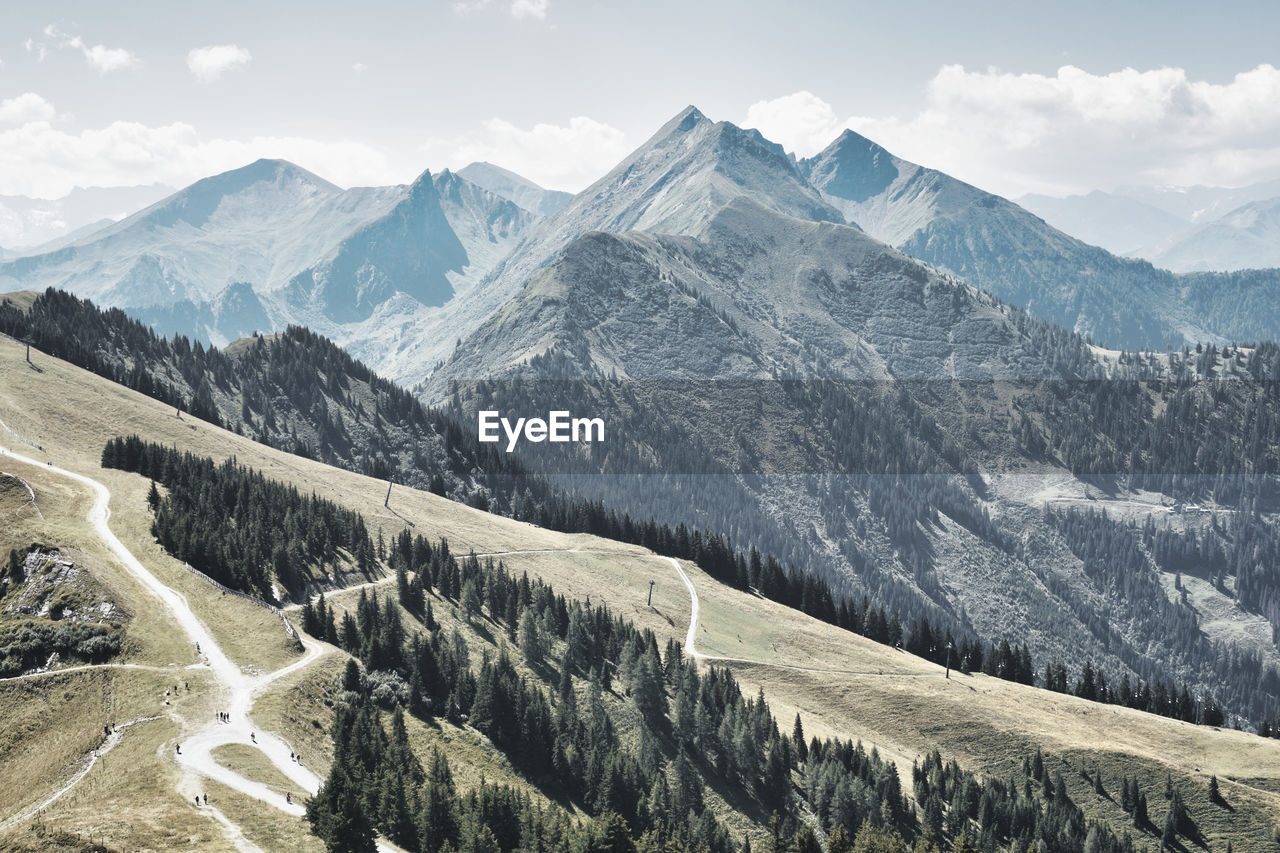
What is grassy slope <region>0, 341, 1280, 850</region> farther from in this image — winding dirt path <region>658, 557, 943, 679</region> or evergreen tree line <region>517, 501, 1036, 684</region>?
evergreen tree line <region>517, 501, 1036, 684</region>

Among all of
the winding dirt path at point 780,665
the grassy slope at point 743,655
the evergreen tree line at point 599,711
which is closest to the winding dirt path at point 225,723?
the grassy slope at point 743,655

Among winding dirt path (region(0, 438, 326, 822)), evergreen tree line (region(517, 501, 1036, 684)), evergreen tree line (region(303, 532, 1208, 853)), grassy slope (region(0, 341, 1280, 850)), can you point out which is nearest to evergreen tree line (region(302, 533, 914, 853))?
evergreen tree line (region(303, 532, 1208, 853))

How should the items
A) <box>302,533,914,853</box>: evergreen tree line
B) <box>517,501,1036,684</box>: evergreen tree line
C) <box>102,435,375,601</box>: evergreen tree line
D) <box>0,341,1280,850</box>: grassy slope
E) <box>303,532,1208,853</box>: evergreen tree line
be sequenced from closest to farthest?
<box>303,532,1208,853</box>: evergreen tree line < <box>302,533,914,853</box>: evergreen tree line < <box>0,341,1280,850</box>: grassy slope < <box>102,435,375,601</box>: evergreen tree line < <box>517,501,1036,684</box>: evergreen tree line

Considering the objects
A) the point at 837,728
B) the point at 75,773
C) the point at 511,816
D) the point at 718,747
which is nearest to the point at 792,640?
the point at 837,728

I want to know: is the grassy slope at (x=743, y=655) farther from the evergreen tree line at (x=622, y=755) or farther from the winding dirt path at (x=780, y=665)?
the evergreen tree line at (x=622, y=755)

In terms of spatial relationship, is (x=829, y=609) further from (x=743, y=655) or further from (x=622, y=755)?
(x=622, y=755)

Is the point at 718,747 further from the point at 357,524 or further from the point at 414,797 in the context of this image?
the point at 357,524

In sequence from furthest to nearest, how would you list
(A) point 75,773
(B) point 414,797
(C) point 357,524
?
(C) point 357,524 < (B) point 414,797 < (A) point 75,773
